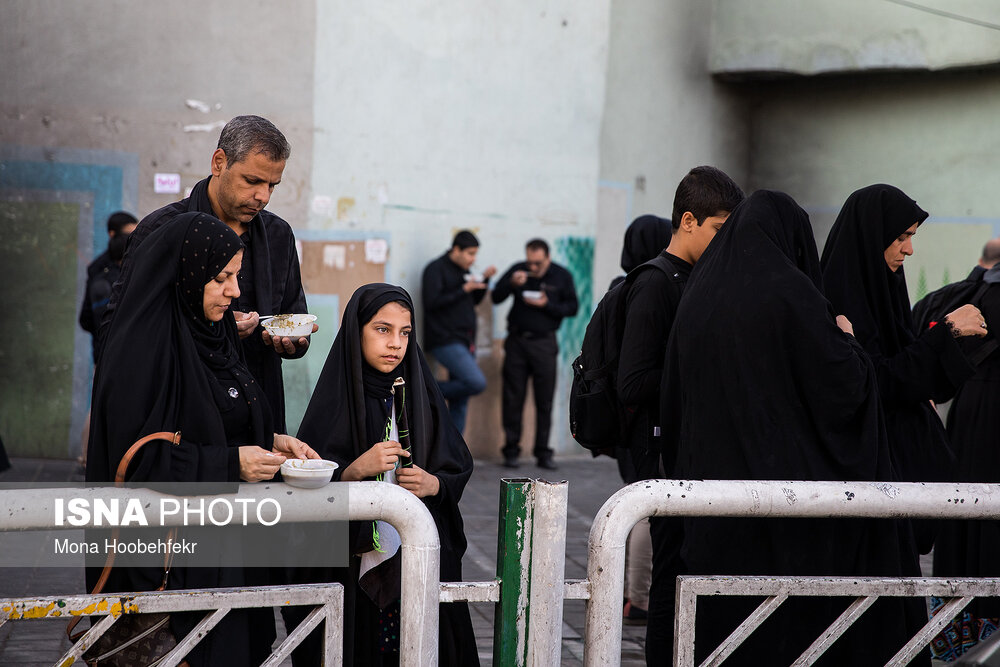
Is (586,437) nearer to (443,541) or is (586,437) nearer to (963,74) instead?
(443,541)

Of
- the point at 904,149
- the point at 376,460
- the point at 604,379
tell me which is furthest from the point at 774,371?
the point at 904,149

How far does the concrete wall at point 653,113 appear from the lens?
10031 mm

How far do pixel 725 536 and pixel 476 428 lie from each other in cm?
624

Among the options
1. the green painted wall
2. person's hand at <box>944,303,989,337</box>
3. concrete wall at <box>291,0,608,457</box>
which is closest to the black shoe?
concrete wall at <box>291,0,608,457</box>

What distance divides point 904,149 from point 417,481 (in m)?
8.68

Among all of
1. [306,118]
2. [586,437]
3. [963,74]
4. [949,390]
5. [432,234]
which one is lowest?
[586,437]

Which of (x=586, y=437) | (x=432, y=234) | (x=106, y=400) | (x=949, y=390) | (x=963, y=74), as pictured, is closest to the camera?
(x=106, y=400)

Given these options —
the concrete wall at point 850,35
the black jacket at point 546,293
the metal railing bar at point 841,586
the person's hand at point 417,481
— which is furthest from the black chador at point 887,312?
the concrete wall at point 850,35

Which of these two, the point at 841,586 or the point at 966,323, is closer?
the point at 841,586

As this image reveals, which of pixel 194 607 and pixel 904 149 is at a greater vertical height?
pixel 904 149

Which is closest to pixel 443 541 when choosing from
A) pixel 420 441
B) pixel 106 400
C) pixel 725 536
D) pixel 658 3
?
pixel 420 441

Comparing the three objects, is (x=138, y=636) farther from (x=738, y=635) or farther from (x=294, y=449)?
(x=738, y=635)

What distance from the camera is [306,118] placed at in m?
8.36

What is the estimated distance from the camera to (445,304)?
8.62 meters
